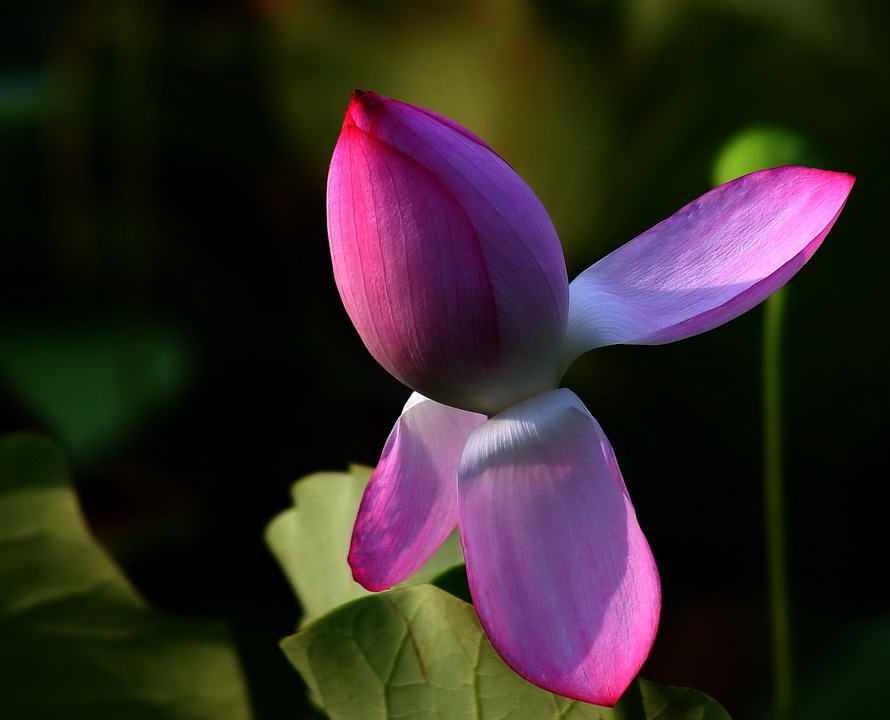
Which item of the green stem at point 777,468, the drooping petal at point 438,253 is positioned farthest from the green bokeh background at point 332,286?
the drooping petal at point 438,253

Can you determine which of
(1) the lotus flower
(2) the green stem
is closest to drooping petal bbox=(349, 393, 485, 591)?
(1) the lotus flower

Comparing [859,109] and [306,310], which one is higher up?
[859,109]

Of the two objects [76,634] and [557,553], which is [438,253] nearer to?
[557,553]

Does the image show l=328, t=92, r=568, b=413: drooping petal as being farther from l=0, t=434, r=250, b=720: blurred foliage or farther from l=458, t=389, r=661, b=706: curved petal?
l=0, t=434, r=250, b=720: blurred foliage

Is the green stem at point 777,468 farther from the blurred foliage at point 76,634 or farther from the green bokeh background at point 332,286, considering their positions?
the blurred foliage at point 76,634

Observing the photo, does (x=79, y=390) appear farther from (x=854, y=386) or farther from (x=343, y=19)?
(x=854, y=386)

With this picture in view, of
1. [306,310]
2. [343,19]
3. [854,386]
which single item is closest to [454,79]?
[343,19]

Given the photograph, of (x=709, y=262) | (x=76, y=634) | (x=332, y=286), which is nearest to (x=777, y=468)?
(x=709, y=262)
